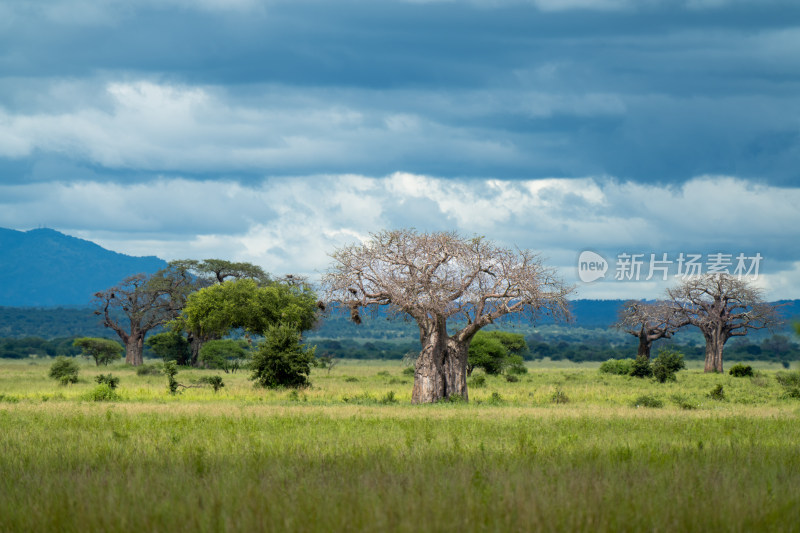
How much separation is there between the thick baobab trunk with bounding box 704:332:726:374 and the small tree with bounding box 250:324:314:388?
4264 centimetres

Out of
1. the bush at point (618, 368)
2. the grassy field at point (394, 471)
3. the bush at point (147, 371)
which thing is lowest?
the bush at point (147, 371)

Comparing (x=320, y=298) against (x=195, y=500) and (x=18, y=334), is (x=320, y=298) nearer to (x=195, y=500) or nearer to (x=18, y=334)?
(x=195, y=500)

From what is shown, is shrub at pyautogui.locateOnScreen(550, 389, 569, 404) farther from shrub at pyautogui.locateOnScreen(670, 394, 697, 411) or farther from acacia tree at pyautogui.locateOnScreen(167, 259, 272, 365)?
acacia tree at pyautogui.locateOnScreen(167, 259, 272, 365)

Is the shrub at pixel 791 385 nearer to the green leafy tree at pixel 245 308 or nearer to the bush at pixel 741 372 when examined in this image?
the bush at pixel 741 372

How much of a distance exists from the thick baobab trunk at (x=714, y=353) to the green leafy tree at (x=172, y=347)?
4976cm

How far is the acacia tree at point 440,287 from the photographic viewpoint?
3203cm

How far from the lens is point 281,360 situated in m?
39.7

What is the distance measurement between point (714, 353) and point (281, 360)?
44.5 m

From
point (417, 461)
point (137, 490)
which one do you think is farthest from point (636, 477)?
point (137, 490)

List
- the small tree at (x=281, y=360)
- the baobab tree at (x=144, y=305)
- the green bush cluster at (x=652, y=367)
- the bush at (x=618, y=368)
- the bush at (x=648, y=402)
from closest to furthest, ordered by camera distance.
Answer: the bush at (x=648, y=402)
the small tree at (x=281, y=360)
the green bush cluster at (x=652, y=367)
the bush at (x=618, y=368)
the baobab tree at (x=144, y=305)

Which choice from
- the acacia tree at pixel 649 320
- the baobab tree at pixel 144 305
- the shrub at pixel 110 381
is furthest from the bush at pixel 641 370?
the baobab tree at pixel 144 305

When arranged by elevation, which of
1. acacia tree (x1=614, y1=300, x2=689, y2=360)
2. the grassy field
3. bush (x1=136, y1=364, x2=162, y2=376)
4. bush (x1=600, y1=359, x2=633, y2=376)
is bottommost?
bush (x1=136, y1=364, x2=162, y2=376)

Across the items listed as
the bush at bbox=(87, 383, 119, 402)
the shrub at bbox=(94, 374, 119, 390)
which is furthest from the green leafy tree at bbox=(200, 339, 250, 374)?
the bush at bbox=(87, 383, 119, 402)

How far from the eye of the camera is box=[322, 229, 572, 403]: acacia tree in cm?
3203
